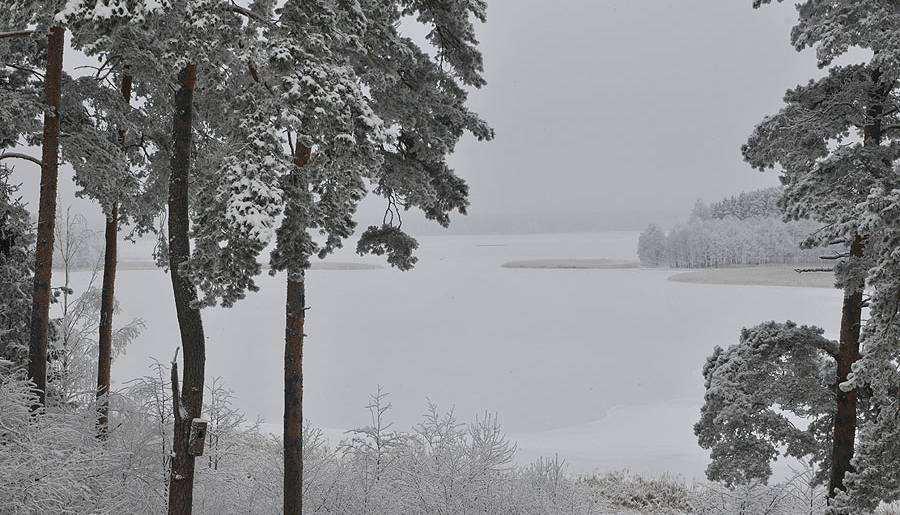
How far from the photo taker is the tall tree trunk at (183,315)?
703 centimetres

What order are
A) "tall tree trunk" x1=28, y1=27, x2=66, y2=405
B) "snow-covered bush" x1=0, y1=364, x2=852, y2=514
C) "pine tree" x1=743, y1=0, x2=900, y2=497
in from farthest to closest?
"snow-covered bush" x1=0, y1=364, x2=852, y2=514
"tall tree trunk" x1=28, y1=27, x2=66, y2=405
"pine tree" x1=743, y1=0, x2=900, y2=497

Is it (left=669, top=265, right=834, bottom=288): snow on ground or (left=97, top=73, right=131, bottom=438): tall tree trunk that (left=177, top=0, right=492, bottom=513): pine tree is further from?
(left=669, top=265, right=834, bottom=288): snow on ground

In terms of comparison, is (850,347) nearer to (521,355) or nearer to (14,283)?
(14,283)

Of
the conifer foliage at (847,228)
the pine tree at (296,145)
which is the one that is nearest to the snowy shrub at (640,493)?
the conifer foliage at (847,228)

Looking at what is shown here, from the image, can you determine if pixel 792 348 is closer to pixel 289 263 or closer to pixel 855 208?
pixel 855 208

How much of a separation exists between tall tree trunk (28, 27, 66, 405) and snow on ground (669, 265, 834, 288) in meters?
55.7

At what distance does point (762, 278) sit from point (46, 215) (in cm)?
6430

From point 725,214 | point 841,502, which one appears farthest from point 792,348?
point 725,214

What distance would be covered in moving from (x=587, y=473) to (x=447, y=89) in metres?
10.3

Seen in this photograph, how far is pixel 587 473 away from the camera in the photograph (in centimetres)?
1512

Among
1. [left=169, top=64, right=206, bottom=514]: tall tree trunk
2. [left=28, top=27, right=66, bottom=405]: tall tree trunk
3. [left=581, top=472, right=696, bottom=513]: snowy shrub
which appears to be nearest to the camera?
[left=169, top=64, right=206, bottom=514]: tall tree trunk

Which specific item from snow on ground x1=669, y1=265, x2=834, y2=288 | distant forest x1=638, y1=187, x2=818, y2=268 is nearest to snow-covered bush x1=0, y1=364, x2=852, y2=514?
snow on ground x1=669, y1=265, x2=834, y2=288

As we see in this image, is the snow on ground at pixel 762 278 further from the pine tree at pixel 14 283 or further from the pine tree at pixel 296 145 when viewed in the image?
the pine tree at pixel 14 283

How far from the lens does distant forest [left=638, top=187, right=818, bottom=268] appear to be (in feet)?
245
